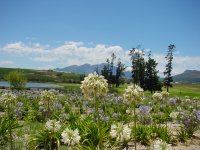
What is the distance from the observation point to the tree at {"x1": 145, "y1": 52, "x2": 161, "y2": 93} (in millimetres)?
92750

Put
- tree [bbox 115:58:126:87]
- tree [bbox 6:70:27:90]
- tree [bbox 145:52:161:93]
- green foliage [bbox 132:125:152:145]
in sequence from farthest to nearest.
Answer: tree [bbox 115:58:126:87] < tree [bbox 145:52:161:93] < tree [bbox 6:70:27:90] < green foliage [bbox 132:125:152:145]

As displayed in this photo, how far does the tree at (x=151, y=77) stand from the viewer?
9275 centimetres

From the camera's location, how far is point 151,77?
3666 inches

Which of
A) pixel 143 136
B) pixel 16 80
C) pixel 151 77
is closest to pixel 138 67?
pixel 151 77

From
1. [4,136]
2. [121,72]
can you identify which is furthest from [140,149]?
[121,72]

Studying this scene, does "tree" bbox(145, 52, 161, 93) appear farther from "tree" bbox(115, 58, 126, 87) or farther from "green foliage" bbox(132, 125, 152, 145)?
"green foliage" bbox(132, 125, 152, 145)

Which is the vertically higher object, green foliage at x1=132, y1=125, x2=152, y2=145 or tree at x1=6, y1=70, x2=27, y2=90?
tree at x1=6, y1=70, x2=27, y2=90

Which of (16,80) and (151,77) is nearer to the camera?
(16,80)

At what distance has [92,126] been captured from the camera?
38.0ft

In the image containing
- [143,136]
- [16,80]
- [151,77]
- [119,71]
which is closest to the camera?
[143,136]

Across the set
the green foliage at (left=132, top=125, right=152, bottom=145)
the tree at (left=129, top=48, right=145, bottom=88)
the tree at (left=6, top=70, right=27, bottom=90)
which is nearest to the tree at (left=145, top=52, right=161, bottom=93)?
the tree at (left=129, top=48, right=145, bottom=88)

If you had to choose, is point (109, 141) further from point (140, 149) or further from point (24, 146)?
point (24, 146)

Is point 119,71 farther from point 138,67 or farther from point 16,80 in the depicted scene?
point 16,80

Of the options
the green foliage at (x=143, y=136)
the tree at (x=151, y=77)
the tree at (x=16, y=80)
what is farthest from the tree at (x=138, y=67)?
the green foliage at (x=143, y=136)
